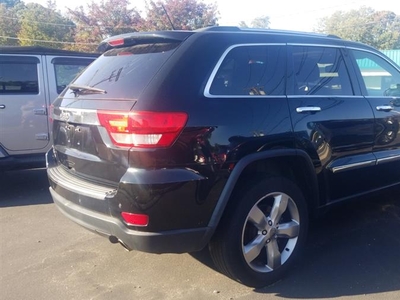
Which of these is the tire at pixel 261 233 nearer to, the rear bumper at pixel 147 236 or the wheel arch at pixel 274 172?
the wheel arch at pixel 274 172

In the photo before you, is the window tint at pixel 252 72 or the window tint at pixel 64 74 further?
the window tint at pixel 64 74

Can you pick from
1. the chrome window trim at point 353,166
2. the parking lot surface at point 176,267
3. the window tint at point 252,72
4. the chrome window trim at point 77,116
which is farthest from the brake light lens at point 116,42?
the chrome window trim at point 353,166

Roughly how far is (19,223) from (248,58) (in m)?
3.28

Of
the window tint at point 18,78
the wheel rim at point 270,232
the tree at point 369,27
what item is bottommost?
the tree at point 369,27

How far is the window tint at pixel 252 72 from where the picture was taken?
10.6 feet

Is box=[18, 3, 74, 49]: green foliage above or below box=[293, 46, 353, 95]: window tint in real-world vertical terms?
below

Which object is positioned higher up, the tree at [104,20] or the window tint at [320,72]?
the window tint at [320,72]

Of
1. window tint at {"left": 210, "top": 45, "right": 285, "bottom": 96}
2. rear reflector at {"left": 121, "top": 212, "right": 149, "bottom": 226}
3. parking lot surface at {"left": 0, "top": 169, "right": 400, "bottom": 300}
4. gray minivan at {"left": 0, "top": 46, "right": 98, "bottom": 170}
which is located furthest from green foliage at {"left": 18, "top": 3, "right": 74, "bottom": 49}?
rear reflector at {"left": 121, "top": 212, "right": 149, "bottom": 226}

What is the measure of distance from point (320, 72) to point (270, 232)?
1.55m

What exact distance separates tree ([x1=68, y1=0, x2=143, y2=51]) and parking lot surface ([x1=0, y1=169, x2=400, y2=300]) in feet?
114

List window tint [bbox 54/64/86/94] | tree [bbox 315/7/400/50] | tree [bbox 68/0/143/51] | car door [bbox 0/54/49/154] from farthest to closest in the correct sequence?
→ tree [bbox 315/7/400/50] → tree [bbox 68/0/143/51] → window tint [bbox 54/64/86/94] → car door [bbox 0/54/49/154]

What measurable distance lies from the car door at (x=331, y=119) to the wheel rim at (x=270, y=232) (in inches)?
17.1

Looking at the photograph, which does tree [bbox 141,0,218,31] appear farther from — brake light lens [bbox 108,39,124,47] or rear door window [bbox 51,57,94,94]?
brake light lens [bbox 108,39,124,47]

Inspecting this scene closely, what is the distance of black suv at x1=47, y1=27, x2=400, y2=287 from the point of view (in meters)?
2.87
